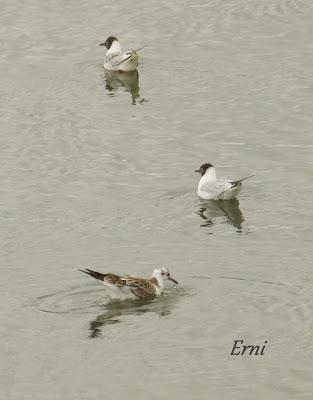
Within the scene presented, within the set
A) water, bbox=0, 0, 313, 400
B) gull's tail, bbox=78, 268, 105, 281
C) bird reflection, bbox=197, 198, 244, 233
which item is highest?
gull's tail, bbox=78, 268, 105, 281

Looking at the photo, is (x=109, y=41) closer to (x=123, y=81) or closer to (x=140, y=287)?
(x=123, y=81)

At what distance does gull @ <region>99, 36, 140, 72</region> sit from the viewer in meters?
40.1

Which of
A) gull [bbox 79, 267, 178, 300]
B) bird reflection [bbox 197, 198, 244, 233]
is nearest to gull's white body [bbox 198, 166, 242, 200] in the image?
bird reflection [bbox 197, 198, 244, 233]

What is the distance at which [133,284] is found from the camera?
79.7 feet

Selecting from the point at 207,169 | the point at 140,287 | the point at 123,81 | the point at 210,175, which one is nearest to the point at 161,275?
the point at 140,287

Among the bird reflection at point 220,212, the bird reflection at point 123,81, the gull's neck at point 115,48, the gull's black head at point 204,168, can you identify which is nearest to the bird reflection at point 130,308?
the bird reflection at point 220,212

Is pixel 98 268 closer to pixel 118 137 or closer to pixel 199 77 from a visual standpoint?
pixel 118 137

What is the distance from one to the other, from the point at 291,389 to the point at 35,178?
479 inches

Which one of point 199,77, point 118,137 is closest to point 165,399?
point 118,137

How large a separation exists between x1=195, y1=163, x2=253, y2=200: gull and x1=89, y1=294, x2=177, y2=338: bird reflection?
19.4 feet

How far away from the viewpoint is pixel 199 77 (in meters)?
39.1

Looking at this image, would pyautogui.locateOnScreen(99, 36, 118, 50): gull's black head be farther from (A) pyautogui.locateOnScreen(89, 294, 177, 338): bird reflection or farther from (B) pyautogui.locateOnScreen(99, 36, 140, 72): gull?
A: (A) pyautogui.locateOnScreen(89, 294, 177, 338): bird reflection

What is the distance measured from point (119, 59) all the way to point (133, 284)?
660 inches

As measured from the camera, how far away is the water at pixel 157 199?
72.3 feet
